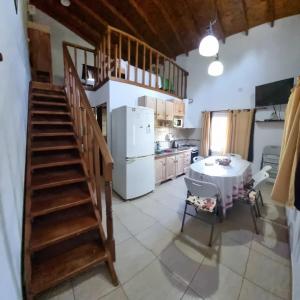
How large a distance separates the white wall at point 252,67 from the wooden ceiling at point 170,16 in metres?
0.27

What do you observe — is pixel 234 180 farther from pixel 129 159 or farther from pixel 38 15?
pixel 38 15

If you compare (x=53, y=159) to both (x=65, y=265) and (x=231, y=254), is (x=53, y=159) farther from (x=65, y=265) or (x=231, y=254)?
(x=231, y=254)

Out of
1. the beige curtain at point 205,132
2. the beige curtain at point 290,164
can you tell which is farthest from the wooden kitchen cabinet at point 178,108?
the beige curtain at point 290,164

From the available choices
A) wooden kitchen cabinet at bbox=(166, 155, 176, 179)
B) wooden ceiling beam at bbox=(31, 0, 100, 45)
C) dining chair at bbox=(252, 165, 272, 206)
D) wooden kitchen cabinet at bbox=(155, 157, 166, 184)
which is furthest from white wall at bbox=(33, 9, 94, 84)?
dining chair at bbox=(252, 165, 272, 206)

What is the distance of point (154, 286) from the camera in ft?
4.84

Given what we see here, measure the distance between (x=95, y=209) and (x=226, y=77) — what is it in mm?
4915

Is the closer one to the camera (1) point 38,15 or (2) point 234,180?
(2) point 234,180

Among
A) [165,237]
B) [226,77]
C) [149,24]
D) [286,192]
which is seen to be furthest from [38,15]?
[286,192]

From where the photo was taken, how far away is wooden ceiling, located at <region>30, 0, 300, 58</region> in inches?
150

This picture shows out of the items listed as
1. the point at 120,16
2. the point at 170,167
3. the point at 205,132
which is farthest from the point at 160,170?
the point at 120,16

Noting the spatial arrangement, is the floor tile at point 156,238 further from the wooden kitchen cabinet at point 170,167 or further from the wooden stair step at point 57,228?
the wooden kitchen cabinet at point 170,167

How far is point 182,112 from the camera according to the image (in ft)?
16.6

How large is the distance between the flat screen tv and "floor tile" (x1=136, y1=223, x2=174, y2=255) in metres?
3.81

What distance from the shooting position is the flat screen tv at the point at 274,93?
143 inches
